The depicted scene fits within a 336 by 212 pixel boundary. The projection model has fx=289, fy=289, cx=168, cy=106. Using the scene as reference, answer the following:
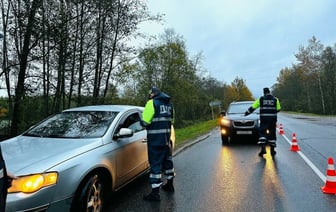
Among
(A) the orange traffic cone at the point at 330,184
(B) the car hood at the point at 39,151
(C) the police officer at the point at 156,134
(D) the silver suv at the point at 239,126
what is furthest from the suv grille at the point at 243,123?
(B) the car hood at the point at 39,151

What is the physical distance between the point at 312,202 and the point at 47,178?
12.7 feet

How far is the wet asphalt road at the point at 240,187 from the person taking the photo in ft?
14.5

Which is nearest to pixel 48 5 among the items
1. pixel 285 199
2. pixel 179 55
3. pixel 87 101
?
pixel 87 101

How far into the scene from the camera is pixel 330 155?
8.38 m

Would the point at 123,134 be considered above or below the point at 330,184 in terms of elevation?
above

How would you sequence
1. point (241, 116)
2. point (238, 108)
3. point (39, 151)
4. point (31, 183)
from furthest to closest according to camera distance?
point (238, 108) < point (241, 116) < point (39, 151) < point (31, 183)

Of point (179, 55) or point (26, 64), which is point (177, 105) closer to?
point (179, 55)

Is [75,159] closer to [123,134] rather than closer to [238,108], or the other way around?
[123,134]

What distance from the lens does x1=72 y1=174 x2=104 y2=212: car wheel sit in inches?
140

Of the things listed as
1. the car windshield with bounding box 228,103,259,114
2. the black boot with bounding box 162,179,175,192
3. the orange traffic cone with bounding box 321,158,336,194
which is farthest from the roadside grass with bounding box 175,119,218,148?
the orange traffic cone with bounding box 321,158,336,194

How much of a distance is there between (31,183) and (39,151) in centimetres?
69

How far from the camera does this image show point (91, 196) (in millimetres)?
3807

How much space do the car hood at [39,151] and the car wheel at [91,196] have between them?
0.43m

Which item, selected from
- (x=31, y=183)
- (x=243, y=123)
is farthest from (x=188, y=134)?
(x=31, y=183)
